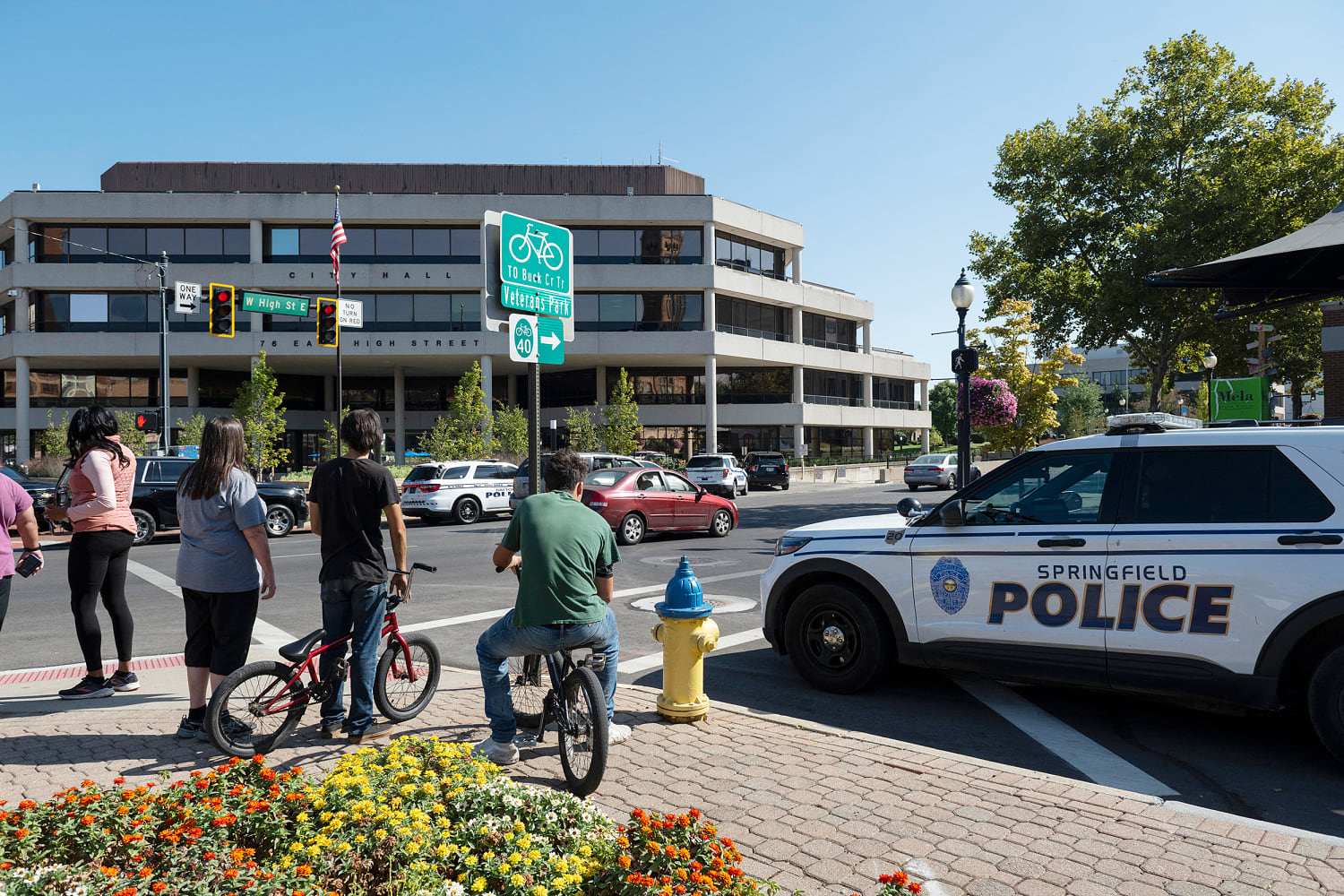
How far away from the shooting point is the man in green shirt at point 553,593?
14.8ft

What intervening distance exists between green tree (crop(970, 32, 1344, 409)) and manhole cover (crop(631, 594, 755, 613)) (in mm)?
17488

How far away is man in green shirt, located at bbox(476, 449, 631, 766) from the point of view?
4.52 m

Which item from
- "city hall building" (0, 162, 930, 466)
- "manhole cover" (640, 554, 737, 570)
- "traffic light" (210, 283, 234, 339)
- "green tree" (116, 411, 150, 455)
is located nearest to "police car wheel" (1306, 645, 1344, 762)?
"manhole cover" (640, 554, 737, 570)

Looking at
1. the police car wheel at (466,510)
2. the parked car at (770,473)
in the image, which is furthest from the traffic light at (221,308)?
the parked car at (770,473)

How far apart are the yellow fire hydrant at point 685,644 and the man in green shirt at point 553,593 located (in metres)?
0.81

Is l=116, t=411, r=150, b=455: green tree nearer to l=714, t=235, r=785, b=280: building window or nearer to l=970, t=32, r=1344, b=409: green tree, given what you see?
l=714, t=235, r=785, b=280: building window

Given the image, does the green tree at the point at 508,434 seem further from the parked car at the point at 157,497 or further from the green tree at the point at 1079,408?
the green tree at the point at 1079,408

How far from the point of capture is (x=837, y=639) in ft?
21.0

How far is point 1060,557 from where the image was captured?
5418mm

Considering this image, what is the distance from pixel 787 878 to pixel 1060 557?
9.74ft

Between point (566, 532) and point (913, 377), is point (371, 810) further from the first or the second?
point (913, 377)

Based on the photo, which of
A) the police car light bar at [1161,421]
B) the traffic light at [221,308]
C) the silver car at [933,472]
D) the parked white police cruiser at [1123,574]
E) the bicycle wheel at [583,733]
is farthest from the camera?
the silver car at [933,472]

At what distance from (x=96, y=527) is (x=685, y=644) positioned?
13.2ft

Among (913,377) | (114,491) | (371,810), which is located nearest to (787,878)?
(371,810)
